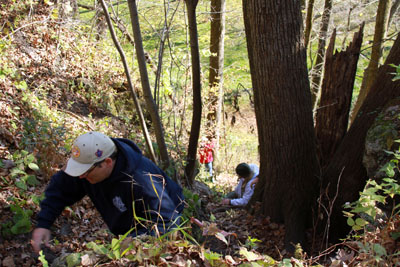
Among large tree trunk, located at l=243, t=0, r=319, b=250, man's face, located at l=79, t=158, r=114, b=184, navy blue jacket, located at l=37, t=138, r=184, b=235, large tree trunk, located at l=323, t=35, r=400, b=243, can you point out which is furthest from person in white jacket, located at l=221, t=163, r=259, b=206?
man's face, located at l=79, t=158, r=114, b=184

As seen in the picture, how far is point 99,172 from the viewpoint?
9.86 feet

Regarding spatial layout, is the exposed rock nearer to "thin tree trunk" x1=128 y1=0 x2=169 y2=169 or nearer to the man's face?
the man's face

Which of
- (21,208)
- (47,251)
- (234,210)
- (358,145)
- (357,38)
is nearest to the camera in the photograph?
(47,251)

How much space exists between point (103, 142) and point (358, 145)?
128 inches

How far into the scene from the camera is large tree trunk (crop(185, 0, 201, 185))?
5.96 m

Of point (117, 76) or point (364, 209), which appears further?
point (117, 76)

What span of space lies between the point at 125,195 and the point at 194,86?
367 centimetres

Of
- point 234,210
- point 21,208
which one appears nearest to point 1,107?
point 21,208

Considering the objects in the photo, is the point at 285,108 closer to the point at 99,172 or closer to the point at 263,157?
the point at 263,157

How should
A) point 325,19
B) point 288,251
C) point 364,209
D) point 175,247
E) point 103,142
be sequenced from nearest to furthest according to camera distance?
point 175,247 < point 364,209 < point 103,142 < point 288,251 < point 325,19

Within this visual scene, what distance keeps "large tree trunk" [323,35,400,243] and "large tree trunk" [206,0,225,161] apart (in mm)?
6257

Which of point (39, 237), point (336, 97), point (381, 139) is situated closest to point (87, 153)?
point (39, 237)

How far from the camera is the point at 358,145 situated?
15.0ft

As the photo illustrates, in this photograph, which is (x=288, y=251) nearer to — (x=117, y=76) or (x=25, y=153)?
(x=25, y=153)
